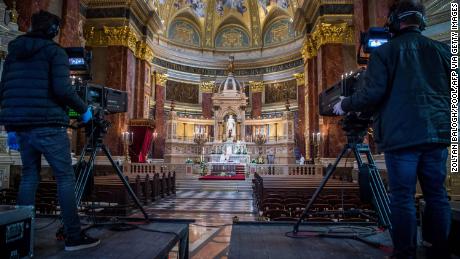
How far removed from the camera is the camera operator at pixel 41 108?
8.68 feet

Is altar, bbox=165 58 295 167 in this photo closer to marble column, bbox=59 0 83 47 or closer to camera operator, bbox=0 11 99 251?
marble column, bbox=59 0 83 47

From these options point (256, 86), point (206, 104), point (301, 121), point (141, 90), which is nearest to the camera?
point (141, 90)

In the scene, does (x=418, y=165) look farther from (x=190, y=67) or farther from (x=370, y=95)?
(x=190, y=67)

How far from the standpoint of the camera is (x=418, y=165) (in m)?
2.24

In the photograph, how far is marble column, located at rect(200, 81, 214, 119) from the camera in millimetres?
29203

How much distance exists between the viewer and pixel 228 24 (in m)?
30.8

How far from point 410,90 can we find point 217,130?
24.6 m

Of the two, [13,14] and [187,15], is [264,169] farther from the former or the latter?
[187,15]

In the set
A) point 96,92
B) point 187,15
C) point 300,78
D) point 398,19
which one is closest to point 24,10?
point 96,92

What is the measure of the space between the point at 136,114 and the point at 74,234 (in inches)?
692

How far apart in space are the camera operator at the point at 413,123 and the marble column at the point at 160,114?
23768 millimetres

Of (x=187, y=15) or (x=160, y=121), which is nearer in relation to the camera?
(x=160, y=121)

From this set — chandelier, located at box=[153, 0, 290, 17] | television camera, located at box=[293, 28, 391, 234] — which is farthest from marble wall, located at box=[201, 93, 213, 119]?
television camera, located at box=[293, 28, 391, 234]


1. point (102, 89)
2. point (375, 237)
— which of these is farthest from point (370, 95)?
point (102, 89)
